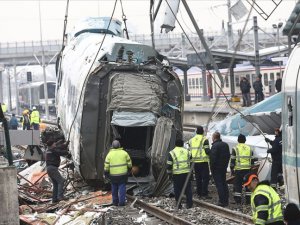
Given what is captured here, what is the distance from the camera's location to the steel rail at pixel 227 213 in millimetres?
11632

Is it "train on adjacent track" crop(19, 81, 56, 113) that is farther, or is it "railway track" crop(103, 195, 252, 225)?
"train on adjacent track" crop(19, 81, 56, 113)

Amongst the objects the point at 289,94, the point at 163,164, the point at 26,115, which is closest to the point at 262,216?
the point at 289,94

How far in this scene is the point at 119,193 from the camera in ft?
45.3

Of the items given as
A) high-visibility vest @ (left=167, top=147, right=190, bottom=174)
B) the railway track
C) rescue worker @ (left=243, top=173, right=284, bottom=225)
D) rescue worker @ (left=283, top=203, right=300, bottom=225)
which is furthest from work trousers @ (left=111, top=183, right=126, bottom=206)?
rescue worker @ (left=283, top=203, right=300, bottom=225)

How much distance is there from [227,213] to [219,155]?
1466mm

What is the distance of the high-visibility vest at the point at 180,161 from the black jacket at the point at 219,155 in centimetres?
57

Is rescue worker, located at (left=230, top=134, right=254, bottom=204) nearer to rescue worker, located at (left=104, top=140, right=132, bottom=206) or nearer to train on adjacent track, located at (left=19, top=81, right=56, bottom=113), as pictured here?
rescue worker, located at (left=104, top=140, right=132, bottom=206)

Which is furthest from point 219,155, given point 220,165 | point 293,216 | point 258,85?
point 258,85

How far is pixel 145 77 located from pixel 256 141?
390 centimetres

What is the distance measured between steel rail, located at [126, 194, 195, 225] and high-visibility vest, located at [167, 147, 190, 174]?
0.88 metres

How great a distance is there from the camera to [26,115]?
31359mm

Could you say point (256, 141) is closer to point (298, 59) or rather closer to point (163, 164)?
point (163, 164)

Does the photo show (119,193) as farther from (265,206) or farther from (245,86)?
(245,86)

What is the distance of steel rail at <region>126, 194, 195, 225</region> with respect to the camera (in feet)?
38.7
